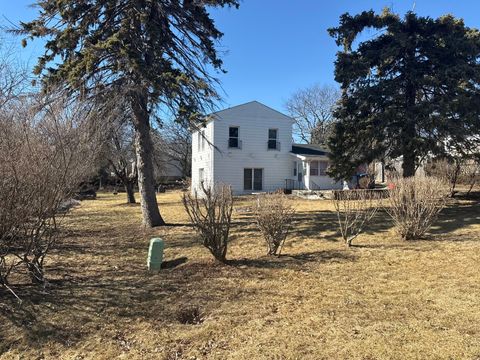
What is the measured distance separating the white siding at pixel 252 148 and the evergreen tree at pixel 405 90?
38.7ft

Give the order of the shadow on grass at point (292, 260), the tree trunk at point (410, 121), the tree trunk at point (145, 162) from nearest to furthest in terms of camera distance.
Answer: the shadow on grass at point (292, 260)
the tree trunk at point (145, 162)
the tree trunk at point (410, 121)

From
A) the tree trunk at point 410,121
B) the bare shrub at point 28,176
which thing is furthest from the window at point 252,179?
the bare shrub at point 28,176

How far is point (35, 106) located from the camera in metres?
5.92

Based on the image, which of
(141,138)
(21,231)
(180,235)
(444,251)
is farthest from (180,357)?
(141,138)

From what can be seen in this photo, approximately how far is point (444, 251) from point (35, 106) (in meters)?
7.55

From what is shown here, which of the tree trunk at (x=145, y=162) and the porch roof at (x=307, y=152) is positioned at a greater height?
the porch roof at (x=307, y=152)

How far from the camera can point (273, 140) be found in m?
26.5

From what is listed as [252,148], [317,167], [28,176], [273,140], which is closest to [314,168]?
[317,167]

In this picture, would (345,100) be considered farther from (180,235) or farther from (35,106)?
(35,106)

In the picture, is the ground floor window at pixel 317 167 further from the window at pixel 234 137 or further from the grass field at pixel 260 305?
the grass field at pixel 260 305

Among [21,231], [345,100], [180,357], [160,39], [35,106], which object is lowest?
[180,357]

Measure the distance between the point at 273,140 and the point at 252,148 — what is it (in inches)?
71.3

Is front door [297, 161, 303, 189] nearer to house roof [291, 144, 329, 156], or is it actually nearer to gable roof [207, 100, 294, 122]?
house roof [291, 144, 329, 156]

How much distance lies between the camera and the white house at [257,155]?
2511cm
